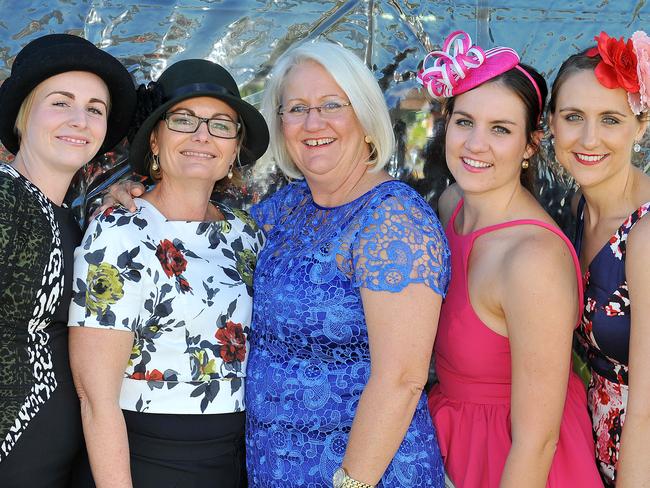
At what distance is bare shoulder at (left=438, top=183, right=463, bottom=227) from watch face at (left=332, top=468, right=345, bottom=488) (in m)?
1.11

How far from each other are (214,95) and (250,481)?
4.44 ft

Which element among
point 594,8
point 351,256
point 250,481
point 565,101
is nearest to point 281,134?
point 351,256

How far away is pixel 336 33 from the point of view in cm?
317

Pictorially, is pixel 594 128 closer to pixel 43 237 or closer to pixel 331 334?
pixel 331 334

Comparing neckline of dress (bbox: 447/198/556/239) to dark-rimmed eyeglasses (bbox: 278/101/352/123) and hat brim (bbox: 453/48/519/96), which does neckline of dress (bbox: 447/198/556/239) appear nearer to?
hat brim (bbox: 453/48/519/96)

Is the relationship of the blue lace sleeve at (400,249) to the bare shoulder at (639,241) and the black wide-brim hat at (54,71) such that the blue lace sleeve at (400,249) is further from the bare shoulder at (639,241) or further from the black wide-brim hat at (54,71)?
the black wide-brim hat at (54,71)

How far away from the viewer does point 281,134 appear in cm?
286

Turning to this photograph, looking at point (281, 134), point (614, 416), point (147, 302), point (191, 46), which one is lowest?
point (614, 416)

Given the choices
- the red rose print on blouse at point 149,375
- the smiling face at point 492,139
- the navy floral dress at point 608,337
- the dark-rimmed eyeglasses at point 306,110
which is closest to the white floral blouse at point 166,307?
the red rose print on blouse at point 149,375

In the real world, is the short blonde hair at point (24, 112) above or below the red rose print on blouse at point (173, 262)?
above

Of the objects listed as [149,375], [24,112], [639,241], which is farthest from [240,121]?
[639,241]

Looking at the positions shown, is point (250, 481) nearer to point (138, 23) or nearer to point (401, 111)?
point (401, 111)

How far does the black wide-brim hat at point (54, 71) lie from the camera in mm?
2449

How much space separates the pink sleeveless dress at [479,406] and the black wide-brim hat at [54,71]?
1.32 m
